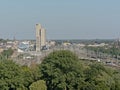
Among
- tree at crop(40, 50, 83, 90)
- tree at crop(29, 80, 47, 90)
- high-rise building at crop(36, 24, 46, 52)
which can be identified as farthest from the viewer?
high-rise building at crop(36, 24, 46, 52)

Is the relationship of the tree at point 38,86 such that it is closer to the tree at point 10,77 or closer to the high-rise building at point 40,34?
the tree at point 10,77

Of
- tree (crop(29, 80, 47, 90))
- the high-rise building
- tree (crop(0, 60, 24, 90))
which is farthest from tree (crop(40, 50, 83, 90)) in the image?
the high-rise building

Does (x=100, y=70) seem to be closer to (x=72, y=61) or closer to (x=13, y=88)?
(x=72, y=61)

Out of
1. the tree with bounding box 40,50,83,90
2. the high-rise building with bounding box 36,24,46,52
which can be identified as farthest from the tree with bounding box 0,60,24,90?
the high-rise building with bounding box 36,24,46,52

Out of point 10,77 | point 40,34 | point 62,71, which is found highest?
point 62,71

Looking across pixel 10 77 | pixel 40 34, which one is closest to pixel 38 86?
pixel 10 77

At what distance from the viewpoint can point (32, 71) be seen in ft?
67.4

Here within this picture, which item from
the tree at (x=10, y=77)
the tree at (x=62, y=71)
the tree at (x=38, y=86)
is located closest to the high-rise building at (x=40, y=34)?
the tree at (x=62, y=71)

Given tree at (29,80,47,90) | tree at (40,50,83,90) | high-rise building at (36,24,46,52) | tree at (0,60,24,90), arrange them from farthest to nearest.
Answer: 1. high-rise building at (36,24,46,52)
2. tree at (40,50,83,90)
3. tree at (0,60,24,90)
4. tree at (29,80,47,90)

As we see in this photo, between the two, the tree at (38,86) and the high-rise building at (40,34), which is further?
the high-rise building at (40,34)

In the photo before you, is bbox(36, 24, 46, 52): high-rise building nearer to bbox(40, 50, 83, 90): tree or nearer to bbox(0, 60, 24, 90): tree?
bbox(40, 50, 83, 90): tree

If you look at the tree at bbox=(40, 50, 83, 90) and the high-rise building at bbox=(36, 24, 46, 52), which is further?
the high-rise building at bbox=(36, 24, 46, 52)

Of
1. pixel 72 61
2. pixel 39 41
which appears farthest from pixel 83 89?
pixel 39 41

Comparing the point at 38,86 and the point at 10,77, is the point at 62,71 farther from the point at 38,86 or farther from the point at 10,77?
the point at 10,77
